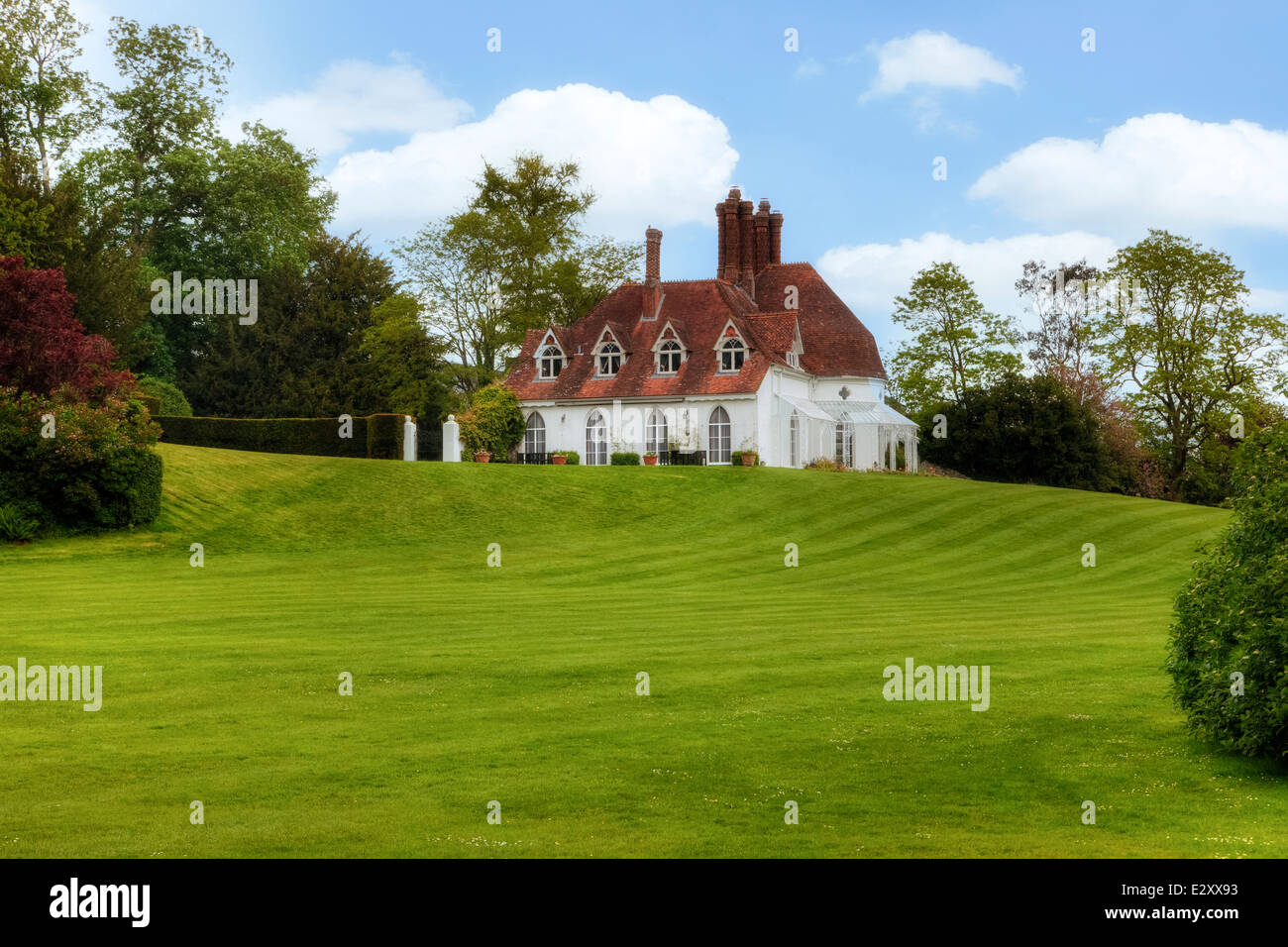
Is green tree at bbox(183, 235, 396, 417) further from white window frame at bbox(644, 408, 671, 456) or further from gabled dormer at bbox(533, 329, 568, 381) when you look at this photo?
white window frame at bbox(644, 408, 671, 456)

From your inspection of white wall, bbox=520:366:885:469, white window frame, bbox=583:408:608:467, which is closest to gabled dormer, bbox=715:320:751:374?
white wall, bbox=520:366:885:469

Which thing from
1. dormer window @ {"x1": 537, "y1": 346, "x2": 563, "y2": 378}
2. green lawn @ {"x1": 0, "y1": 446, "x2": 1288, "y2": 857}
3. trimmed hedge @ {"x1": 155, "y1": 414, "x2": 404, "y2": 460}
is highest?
dormer window @ {"x1": 537, "y1": 346, "x2": 563, "y2": 378}

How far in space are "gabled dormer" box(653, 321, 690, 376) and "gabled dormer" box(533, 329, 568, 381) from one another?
471cm

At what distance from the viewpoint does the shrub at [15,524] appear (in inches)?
1244

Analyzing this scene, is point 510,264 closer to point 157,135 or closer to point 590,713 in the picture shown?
point 157,135

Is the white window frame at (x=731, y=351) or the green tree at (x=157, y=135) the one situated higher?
the green tree at (x=157, y=135)

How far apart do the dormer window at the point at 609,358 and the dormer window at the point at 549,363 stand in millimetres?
2143

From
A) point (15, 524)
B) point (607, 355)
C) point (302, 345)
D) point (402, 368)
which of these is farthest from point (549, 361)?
point (15, 524)

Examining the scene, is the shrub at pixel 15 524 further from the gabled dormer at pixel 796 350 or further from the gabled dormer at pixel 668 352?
the gabled dormer at pixel 796 350

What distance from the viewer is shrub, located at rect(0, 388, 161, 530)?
1256 inches

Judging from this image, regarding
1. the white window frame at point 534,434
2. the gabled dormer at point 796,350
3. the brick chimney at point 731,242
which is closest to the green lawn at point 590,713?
the white window frame at point 534,434
